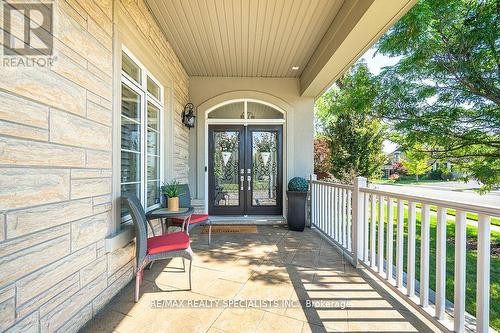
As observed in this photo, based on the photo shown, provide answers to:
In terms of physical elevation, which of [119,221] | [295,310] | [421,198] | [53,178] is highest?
[53,178]

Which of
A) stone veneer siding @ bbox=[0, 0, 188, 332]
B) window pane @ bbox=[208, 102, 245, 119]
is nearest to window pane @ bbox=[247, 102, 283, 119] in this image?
window pane @ bbox=[208, 102, 245, 119]

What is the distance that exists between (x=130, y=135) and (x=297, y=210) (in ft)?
10.6

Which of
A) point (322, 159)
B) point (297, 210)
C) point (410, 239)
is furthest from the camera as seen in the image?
point (322, 159)

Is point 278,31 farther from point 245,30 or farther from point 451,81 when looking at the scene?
point 451,81

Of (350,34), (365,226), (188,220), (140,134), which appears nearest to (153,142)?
(140,134)

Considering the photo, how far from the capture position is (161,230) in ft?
12.1

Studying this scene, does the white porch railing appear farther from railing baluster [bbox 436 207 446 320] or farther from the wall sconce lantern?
the wall sconce lantern

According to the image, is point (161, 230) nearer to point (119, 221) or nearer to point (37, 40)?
point (119, 221)

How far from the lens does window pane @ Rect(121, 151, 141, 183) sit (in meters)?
2.66

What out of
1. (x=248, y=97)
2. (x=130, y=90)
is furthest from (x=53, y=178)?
(x=248, y=97)

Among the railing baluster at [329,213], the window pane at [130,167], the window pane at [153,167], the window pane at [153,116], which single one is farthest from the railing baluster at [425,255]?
the window pane at [153,116]

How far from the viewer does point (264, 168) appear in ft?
18.6

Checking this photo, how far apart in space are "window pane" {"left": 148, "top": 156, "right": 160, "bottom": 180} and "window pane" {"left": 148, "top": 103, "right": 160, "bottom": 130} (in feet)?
1.52

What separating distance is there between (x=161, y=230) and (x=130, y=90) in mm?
1976
